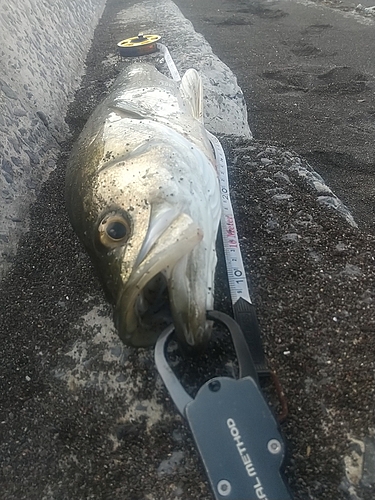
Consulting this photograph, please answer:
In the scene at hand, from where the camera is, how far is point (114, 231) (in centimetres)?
181

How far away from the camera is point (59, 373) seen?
6.69 feet

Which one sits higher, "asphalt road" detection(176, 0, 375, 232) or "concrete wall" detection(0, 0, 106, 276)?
"concrete wall" detection(0, 0, 106, 276)

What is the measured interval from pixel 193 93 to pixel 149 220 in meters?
1.92

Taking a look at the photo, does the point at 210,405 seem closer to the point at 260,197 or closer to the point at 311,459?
the point at 311,459

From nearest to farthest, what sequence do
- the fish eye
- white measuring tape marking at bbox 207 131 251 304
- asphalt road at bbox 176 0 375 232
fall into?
the fish eye < white measuring tape marking at bbox 207 131 251 304 < asphalt road at bbox 176 0 375 232

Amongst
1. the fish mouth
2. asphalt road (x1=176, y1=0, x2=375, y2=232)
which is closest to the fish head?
the fish mouth

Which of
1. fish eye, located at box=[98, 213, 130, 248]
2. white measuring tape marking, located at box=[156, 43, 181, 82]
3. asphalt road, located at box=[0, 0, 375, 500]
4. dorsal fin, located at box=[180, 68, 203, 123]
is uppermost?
fish eye, located at box=[98, 213, 130, 248]

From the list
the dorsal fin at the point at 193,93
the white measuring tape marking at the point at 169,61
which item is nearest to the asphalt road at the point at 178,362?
the dorsal fin at the point at 193,93

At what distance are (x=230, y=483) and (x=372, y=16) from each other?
8850mm

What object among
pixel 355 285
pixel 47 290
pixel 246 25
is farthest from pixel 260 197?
pixel 246 25

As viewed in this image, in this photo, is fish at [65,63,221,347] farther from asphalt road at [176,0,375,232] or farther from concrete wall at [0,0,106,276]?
asphalt road at [176,0,375,232]

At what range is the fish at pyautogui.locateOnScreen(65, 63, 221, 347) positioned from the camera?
5.43ft

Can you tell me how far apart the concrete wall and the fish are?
0.65 metres

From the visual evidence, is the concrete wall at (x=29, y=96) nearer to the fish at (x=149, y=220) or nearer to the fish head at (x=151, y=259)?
the fish at (x=149, y=220)
